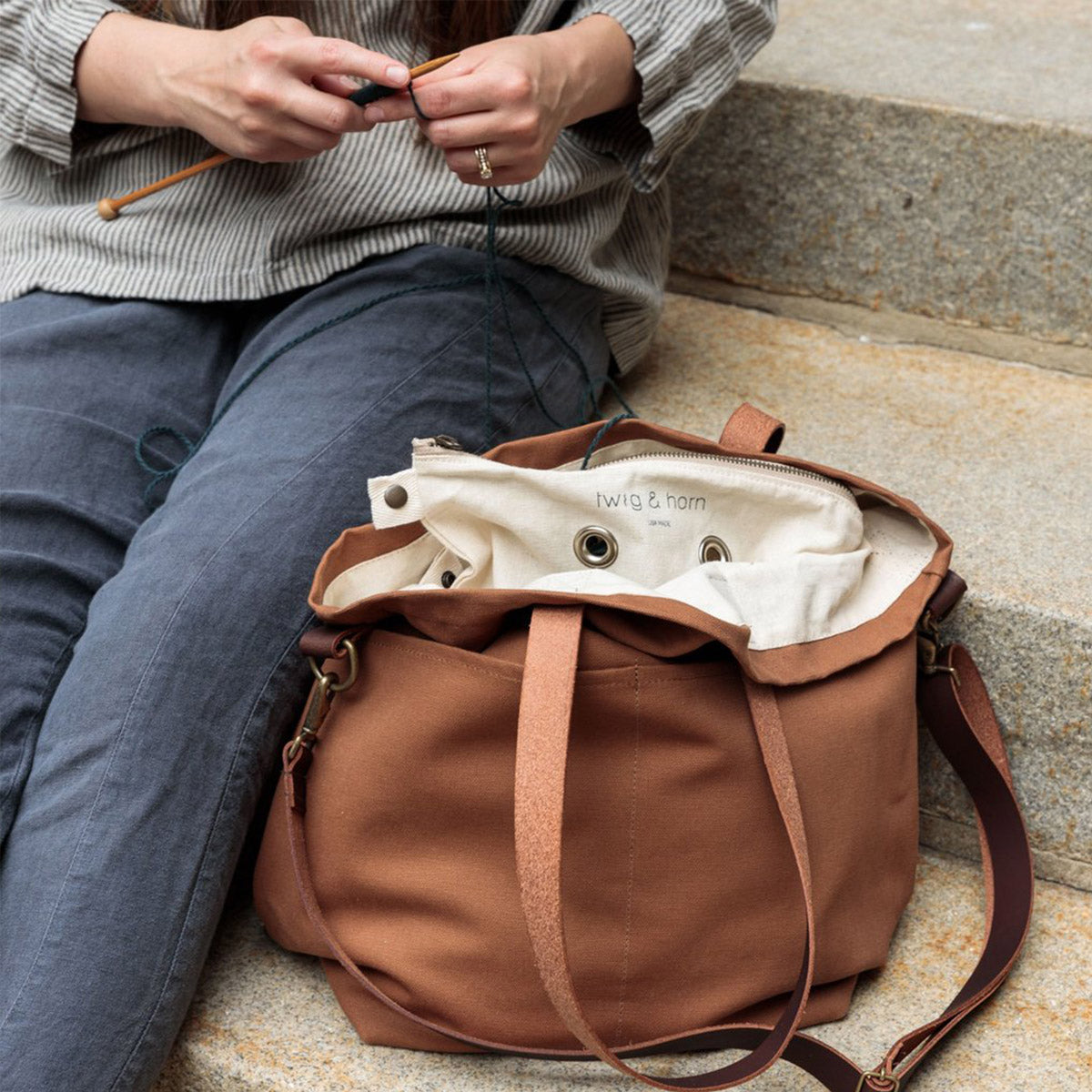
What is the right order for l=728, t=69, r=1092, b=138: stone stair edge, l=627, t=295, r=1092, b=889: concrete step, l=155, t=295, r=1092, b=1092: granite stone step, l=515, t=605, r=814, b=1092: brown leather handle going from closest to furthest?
1. l=515, t=605, r=814, b=1092: brown leather handle
2. l=155, t=295, r=1092, b=1092: granite stone step
3. l=627, t=295, r=1092, b=889: concrete step
4. l=728, t=69, r=1092, b=138: stone stair edge

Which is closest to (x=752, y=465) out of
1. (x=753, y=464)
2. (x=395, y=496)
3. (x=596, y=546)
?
(x=753, y=464)

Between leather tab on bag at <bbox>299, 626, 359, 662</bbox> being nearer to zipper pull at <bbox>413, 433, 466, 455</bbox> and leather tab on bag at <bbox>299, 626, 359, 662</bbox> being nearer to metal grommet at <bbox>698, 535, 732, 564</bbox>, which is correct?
zipper pull at <bbox>413, 433, 466, 455</bbox>

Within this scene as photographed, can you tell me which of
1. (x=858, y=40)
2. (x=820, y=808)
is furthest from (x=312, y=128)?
(x=858, y=40)

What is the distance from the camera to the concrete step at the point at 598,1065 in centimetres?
71

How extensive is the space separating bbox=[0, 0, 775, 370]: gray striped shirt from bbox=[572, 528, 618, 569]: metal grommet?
0.26m

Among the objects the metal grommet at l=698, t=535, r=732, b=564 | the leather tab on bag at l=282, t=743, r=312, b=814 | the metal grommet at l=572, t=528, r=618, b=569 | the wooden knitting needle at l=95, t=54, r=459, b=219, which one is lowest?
the leather tab on bag at l=282, t=743, r=312, b=814

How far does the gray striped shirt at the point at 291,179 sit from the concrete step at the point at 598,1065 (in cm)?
44

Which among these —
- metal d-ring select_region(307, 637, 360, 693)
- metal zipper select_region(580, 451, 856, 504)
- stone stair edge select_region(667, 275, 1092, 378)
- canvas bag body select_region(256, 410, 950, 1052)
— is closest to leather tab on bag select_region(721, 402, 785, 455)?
metal zipper select_region(580, 451, 856, 504)

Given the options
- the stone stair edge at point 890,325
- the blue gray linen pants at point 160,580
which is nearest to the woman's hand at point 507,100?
the blue gray linen pants at point 160,580

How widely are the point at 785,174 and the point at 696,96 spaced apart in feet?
1.12

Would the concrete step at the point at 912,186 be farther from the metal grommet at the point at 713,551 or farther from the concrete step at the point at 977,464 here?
the metal grommet at the point at 713,551

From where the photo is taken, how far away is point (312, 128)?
0.76m

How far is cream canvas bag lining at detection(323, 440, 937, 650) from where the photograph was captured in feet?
2.30

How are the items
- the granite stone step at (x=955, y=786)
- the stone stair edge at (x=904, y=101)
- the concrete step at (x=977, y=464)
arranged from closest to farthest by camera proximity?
the granite stone step at (x=955, y=786), the concrete step at (x=977, y=464), the stone stair edge at (x=904, y=101)
